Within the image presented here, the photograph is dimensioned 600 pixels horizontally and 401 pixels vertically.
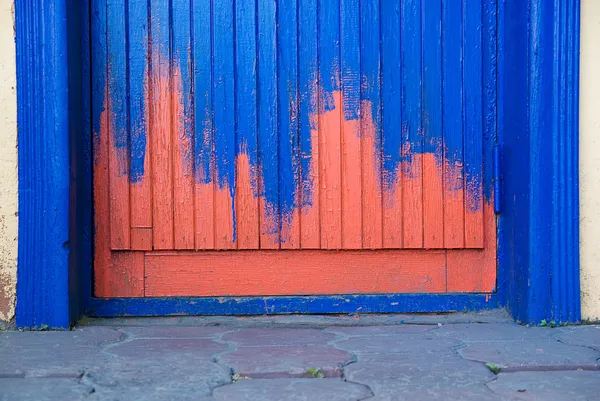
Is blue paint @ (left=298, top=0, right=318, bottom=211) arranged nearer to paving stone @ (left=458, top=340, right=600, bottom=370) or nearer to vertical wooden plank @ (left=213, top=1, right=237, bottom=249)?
vertical wooden plank @ (left=213, top=1, right=237, bottom=249)

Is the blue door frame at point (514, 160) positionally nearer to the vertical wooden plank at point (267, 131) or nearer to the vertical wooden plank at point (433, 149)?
the vertical wooden plank at point (433, 149)

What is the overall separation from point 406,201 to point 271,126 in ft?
2.09

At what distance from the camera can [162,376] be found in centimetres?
204

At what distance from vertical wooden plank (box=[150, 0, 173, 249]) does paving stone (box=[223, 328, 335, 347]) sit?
21.4 inches

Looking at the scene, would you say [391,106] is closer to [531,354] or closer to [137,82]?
[137,82]

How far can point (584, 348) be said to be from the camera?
92.5 inches

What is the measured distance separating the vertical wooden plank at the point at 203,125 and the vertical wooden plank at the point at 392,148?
2.33 ft

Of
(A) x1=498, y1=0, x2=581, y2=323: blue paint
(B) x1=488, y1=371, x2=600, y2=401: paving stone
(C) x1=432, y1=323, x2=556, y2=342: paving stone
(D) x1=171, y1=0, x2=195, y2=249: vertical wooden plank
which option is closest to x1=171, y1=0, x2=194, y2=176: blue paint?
(D) x1=171, y1=0, x2=195, y2=249: vertical wooden plank

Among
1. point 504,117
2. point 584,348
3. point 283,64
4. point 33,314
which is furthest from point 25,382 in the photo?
point 504,117

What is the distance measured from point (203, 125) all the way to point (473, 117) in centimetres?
111

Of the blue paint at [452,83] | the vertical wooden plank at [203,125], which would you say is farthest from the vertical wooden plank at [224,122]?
the blue paint at [452,83]

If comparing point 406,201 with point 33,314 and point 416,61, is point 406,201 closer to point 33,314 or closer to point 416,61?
point 416,61

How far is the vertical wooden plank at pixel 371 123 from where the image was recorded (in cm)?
287

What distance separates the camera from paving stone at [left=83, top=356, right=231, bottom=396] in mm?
1936
